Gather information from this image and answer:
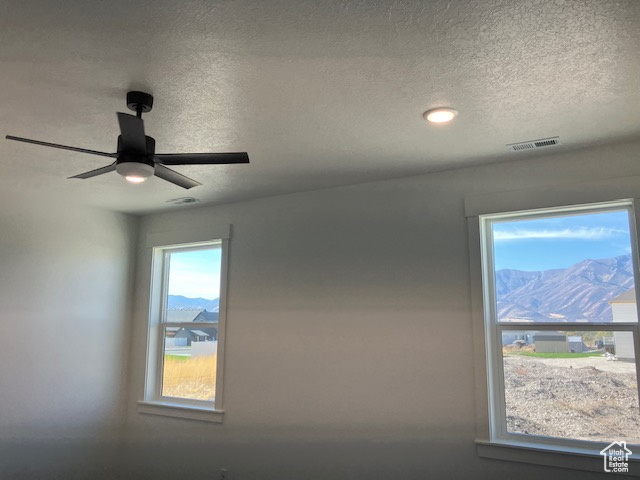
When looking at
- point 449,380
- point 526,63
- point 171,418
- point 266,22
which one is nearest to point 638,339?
point 449,380

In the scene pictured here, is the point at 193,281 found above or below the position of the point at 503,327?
above

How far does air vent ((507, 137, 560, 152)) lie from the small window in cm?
265

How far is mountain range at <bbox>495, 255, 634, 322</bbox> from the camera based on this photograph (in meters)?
3.12

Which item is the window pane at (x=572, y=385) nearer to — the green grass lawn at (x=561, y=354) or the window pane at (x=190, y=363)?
the green grass lawn at (x=561, y=354)

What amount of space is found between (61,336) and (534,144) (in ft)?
13.4

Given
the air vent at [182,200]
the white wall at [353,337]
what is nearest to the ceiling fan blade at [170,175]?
the white wall at [353,337]

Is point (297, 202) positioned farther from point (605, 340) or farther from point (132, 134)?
point (605, 340)

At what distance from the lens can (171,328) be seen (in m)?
5.02

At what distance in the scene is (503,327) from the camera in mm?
3414

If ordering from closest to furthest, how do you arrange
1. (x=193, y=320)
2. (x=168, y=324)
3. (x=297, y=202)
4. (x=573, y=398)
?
(x=573, y=398)
(x=297, y=202)
(x=193, y=320)
(x=168, y=324)

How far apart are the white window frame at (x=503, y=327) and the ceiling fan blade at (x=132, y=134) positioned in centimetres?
221

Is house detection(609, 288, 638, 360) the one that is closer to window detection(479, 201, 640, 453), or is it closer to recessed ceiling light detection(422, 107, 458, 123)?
window detection(479, 201, 640, 453)

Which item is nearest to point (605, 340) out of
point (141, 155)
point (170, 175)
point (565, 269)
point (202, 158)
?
point (565, 269)

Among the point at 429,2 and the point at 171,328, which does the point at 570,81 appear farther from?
the point at 171,328
